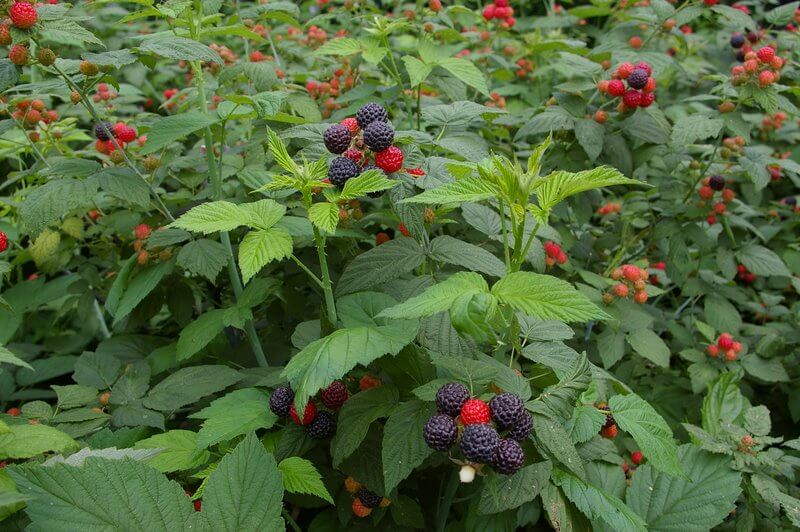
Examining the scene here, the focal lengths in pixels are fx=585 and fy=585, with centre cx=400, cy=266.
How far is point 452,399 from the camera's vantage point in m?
1.30

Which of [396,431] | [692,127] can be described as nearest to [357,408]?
[396,431]

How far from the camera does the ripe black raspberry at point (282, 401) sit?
62.5 inches

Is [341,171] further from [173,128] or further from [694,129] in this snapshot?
[694,129]

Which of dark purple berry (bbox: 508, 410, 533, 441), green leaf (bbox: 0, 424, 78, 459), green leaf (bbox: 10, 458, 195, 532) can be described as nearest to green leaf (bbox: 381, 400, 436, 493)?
dark purple berry (bbox: 508, 410, 533, 441)

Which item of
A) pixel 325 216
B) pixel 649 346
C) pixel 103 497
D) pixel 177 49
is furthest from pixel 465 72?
pixel 103 497

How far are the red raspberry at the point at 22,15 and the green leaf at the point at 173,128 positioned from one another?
17.5 inches

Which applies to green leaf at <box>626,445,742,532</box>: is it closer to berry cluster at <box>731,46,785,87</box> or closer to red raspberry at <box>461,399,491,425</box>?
red raspberry at <box>461,399,491,425</box>

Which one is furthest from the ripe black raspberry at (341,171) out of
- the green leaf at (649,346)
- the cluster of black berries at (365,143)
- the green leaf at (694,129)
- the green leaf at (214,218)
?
the green leaf at (694,129)

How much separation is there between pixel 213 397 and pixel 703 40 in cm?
417

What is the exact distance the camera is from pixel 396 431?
1.43 m

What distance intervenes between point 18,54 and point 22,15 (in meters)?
0.13

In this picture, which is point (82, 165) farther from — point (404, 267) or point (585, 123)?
point (585, 123)

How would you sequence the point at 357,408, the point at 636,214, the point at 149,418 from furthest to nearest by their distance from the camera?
the point at 636,214, the point at 149,418, the point at 357,408

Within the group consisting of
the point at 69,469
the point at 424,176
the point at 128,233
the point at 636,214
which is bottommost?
the point at 636,214
